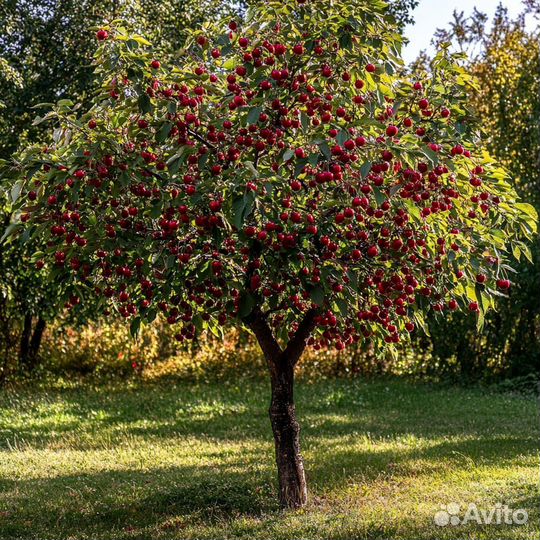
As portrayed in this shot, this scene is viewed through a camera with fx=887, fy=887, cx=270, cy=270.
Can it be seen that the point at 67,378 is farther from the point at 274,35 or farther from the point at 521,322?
the point at 274,35

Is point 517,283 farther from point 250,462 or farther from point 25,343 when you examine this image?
point 25,343

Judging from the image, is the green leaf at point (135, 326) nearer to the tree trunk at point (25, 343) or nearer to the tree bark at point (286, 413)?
the tree bark at point (286, 413)

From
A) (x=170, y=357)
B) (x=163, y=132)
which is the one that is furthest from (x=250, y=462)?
(x=170, y=357)

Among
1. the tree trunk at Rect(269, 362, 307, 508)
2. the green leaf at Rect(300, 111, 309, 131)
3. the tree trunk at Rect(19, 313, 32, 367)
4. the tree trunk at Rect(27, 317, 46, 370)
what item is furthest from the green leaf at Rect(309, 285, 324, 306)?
the tree trunk at Rect(27, 317, 46, 370)

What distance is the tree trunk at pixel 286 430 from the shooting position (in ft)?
21.3

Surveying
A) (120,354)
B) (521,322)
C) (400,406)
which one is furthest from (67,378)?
(521,322)

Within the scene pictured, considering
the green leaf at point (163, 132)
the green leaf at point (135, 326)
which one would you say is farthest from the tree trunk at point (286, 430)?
the green leaf at point (163, 132)

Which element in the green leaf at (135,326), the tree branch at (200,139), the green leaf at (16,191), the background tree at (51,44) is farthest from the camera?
the background tree at (51,44)

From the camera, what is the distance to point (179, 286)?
5.88m

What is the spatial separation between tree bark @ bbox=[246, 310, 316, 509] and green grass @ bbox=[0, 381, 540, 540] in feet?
0.62

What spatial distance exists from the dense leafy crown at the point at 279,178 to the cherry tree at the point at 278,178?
13 mm

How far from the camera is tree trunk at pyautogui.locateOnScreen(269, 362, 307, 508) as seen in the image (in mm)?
6480

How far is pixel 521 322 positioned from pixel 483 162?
28.3 feet

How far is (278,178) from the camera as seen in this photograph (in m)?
4.88
